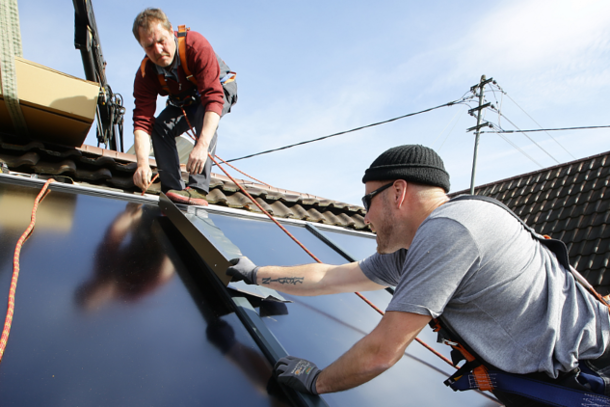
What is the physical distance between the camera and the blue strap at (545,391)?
109 cm

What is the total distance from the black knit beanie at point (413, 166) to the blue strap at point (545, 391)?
68 cm

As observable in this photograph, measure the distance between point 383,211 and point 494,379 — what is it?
2.20 ft

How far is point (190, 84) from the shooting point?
2.55m

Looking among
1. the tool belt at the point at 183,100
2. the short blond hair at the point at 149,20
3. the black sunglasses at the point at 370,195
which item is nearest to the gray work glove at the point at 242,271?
the black sunglasses at the point at 370,195

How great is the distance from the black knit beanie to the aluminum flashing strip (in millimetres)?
700

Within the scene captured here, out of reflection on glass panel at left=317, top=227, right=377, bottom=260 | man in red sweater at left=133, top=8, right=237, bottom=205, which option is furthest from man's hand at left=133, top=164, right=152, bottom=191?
reflection on glass panel at left=317, top=227, right=377, bottom=260

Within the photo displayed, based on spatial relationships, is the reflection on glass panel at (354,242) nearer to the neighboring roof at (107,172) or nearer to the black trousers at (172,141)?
the neighboring roof at (107,172)

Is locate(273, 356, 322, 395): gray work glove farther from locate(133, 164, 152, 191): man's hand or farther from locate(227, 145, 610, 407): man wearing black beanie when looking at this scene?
locate(133, 164, 152, 191): man's hand

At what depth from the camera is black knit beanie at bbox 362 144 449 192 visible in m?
1.45

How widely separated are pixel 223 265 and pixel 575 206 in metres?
7.27

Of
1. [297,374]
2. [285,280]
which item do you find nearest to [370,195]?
[285,280]

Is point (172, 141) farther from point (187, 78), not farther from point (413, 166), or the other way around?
point (413, 166)

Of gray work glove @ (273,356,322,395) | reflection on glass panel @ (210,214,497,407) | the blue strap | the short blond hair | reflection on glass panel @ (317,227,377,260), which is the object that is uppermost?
the short blond hair

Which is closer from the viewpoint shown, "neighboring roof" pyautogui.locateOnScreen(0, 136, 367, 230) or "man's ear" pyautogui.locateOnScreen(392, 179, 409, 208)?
"man's ear" pyautogui.locateOnScreen(392, 179, 409, 208)
